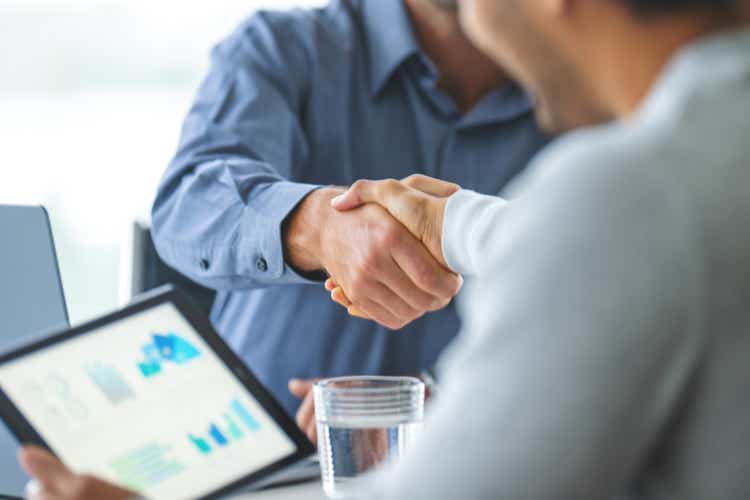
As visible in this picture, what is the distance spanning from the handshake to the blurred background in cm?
178

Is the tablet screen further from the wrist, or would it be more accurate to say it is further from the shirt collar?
the shirt collar

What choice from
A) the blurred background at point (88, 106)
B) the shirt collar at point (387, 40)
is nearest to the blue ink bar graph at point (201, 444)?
the shirt collar at point (387, 40)

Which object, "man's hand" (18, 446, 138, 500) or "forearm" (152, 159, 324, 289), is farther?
"forearm" (152, 159, 324, 289)

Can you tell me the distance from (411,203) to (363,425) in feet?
1.16

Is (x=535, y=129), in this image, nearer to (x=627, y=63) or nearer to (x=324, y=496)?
(x=324, y=496)

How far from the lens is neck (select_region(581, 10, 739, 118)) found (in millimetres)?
594

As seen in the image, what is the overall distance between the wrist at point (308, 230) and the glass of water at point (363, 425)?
1.25 ft

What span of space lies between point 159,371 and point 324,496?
24 cm

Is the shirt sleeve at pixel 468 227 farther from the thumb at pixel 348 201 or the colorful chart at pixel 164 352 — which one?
the colorful chart at pixel 164 352

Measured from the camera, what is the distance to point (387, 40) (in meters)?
1.85

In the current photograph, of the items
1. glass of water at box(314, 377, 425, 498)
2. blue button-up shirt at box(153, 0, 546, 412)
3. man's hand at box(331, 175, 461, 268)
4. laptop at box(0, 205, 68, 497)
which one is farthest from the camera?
blue button-up shirt at box(153, 0, 546, 412)

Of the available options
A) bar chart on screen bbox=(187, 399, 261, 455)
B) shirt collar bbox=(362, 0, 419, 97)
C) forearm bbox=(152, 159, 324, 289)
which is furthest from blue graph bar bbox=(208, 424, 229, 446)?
shirt collar bbox=(362, 0, 419, 97)

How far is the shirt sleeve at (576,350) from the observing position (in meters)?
0.53

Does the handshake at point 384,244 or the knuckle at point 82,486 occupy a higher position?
the knuckle at point 82,486
